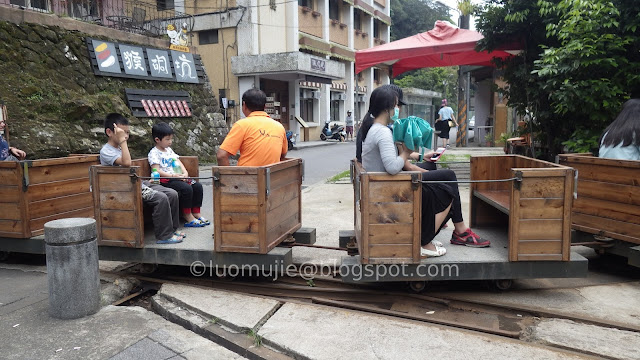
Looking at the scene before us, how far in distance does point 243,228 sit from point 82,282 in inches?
53.0

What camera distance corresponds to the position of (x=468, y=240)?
444 cm

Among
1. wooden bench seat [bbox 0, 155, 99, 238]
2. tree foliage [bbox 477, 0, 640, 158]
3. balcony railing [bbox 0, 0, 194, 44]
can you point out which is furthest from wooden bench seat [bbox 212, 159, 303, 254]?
balcony railing [bbox 0, 0, 194, 44]

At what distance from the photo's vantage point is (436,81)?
159ft

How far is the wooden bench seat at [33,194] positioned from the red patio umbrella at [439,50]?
6.14 m

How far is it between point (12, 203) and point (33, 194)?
0.23 metres

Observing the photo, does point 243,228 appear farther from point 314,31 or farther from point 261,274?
point 314,31

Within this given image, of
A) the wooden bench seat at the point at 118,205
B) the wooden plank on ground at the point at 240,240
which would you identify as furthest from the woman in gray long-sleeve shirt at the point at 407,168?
the wooden bench seat at the point at 118,205

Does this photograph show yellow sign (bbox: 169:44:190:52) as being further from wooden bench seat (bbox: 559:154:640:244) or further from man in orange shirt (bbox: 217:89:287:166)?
wooden bench seat (bbox: 559:154:640:244)

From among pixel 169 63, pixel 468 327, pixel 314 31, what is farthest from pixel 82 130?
pixel 314 31

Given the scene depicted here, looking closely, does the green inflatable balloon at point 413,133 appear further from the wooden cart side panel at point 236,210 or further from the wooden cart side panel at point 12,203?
the wooden cart side panel at point 12,203

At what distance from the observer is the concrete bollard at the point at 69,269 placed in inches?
149

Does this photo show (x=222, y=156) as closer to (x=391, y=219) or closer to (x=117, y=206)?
(x=117, y=206)

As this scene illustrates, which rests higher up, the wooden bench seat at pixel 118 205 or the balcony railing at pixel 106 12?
the balcony railing at pixel 106 12

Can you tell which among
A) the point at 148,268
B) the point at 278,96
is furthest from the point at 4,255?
the point at 278,96
